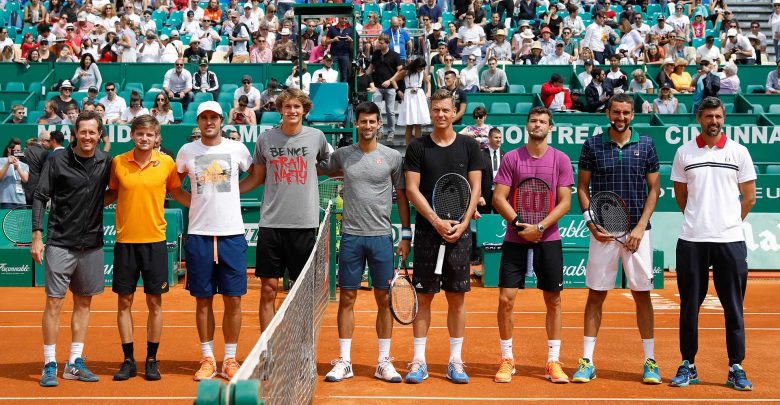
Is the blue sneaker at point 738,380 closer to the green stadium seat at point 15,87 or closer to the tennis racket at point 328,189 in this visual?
the tennis racket at point 328,189

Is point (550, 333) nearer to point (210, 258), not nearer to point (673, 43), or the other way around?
point (210, 258)

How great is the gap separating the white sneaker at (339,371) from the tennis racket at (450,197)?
40.1 inches

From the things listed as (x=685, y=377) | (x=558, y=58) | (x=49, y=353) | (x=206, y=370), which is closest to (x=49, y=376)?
(x=49, y=353)

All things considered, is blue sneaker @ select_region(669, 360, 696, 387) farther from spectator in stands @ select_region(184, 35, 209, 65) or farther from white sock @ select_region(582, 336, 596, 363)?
spectator in stands @ select_region(184, 35, 209, 65)

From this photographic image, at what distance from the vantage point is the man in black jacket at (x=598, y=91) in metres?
19.8

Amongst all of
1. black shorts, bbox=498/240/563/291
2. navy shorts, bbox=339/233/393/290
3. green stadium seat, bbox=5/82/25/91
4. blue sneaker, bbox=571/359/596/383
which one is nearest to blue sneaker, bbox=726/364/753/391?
blue sneaker, bbox=571/359/596/383

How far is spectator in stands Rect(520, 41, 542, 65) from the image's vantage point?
21641 mm

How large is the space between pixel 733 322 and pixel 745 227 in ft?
26.6

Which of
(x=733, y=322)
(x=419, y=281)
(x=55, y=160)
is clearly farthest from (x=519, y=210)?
(x=55, y=160)

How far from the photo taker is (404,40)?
67.7 feet

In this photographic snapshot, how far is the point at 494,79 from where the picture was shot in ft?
67.1

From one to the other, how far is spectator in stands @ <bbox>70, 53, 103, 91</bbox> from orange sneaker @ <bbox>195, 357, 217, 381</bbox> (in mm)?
13636

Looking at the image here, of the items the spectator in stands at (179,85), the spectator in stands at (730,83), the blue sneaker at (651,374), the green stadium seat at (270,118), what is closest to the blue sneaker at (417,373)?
the blue sneaker at (651,374)

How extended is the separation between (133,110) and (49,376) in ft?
38.0
